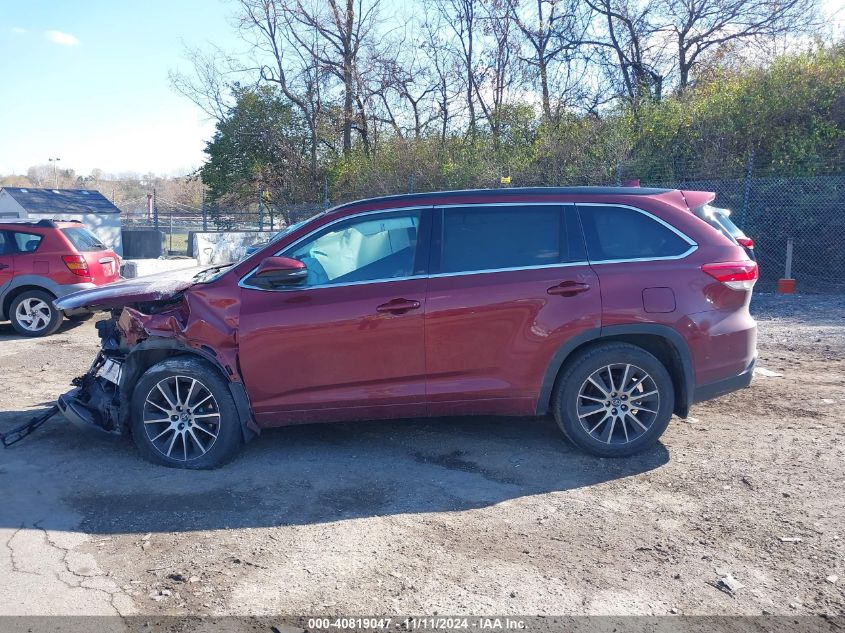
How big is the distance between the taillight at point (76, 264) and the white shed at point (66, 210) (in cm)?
1169

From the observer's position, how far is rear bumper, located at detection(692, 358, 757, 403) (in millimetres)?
5211

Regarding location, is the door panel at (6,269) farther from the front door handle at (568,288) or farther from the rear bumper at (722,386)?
the rear bumper at (722,386)

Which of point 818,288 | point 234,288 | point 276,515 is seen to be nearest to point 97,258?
point 234,288

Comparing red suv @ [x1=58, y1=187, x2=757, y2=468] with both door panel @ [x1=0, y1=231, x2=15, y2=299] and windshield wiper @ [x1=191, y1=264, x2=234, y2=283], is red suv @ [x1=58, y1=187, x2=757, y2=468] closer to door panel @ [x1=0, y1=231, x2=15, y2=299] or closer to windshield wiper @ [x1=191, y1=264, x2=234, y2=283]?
windshield wiper @ [x1=191, y1=264, x2=234, y2=283]

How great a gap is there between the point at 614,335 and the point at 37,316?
351 inches

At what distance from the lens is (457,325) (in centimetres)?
504

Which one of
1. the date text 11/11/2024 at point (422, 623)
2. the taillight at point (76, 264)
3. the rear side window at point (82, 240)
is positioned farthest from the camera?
the rear side window at point (82, 240)

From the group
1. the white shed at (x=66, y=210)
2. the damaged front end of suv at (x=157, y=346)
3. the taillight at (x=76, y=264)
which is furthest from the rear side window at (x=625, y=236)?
the white shed at (x=66, y=210)

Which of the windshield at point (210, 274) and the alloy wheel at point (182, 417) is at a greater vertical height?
the windshield at point (210, 274)

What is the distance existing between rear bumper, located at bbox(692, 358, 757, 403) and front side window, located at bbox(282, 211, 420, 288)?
2.23m

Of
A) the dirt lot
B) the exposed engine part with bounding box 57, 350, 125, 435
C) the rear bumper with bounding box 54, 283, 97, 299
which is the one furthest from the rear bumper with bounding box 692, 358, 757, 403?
the rear bumper with bounding box 54, 283, 97, 299

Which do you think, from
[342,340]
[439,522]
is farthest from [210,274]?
[439,522]

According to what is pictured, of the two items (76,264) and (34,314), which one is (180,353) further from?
(34,314)

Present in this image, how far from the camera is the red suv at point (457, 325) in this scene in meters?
5.05
